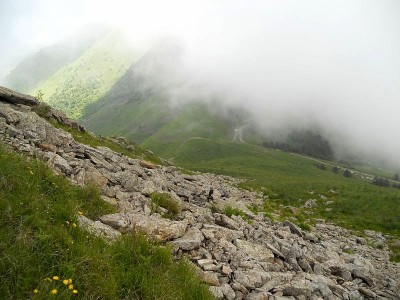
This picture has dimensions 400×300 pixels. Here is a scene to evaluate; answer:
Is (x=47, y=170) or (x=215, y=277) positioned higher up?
(x=47, y=170)

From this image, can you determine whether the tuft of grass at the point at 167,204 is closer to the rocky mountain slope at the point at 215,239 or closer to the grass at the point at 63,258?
the rocky mountain slope at the point at 215,239

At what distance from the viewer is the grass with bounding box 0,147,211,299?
542 cm

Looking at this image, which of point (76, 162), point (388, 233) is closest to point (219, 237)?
point (76, 162)

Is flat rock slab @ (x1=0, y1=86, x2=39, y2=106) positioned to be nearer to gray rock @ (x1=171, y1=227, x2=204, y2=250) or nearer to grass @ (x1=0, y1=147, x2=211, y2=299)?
grass @ (x1=0, y1=147, x2=211, y2=299)

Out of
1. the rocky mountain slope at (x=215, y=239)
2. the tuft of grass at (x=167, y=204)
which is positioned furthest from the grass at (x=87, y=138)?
the tuft of grass at (x=167, y=204)

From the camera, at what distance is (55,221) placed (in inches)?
288

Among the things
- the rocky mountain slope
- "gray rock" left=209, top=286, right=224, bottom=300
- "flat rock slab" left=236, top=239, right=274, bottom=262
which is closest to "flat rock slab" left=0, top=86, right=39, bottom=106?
the rocky mountain slope

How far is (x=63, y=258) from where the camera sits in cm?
605

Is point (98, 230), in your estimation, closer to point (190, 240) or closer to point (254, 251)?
point (190, 240)

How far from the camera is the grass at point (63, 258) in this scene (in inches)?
213

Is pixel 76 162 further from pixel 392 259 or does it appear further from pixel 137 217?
pixel 392 259

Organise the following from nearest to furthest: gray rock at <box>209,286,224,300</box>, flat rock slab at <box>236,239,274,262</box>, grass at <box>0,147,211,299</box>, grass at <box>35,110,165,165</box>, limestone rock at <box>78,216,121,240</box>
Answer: grass at <box>0,147,211,299</box> → limestone rock at <box>78,216,121,240</box> → gray rock at <box>209,286,224,300</box> → flat rock slab at <box>236,239,274,262</box> → grass at <box>35,110,165,165</box>

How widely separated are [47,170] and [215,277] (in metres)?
Result: 5.81

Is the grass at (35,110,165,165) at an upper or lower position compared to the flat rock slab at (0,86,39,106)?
lower
